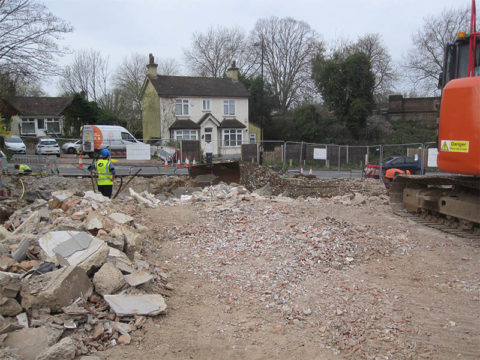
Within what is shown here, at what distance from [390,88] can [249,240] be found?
39677 mm

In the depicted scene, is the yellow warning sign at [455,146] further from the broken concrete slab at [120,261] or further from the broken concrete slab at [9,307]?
the broken concrete slab at [9,307]

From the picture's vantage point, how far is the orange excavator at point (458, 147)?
249 inches

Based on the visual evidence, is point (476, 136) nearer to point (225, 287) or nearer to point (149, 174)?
point (225, 287)

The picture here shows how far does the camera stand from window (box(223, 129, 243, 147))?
120ft

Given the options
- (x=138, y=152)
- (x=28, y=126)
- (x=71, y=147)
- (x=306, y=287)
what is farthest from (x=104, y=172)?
(x=28, y=126)

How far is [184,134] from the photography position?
35344mm

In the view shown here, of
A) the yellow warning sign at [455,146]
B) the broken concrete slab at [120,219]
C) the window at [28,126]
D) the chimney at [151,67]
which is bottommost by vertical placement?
the broken concrete slab at [120,219]

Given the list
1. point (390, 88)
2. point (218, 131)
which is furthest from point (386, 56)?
point (218, 131)

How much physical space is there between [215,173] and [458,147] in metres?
10.5

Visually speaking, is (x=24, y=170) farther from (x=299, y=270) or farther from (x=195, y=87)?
(x=195, y=87)

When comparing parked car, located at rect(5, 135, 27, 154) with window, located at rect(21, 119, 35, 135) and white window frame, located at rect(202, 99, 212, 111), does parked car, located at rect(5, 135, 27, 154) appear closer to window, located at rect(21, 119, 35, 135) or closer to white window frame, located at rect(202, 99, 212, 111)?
window, located at rect(21, 119, 35, 135)

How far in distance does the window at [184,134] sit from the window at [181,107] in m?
1.66

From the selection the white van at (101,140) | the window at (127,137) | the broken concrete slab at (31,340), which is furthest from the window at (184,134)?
the broken concrete slab at (31,340)

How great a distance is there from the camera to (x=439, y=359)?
376 centimetres
